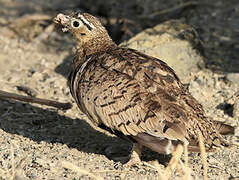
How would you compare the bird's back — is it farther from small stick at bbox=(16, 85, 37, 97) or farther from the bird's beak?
small stick at bbox=(16, 85, 37, 97)

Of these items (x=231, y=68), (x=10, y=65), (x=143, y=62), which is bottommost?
(x=10, y=65)

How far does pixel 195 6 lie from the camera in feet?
35.7

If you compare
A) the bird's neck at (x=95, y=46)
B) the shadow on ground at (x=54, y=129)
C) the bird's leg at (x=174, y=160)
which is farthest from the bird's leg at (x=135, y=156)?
the bird's neck at (x=95, y=46)

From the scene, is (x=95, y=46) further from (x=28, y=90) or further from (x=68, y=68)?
(x=68, y=68)

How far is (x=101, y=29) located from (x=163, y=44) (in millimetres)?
2091

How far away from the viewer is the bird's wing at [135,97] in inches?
199

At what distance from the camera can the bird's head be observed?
6.12m

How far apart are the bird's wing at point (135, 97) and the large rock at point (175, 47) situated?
2.33 meters

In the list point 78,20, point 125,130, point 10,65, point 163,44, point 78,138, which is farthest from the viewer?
point 10,65

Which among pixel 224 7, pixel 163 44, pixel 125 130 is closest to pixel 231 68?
pixel 163 44

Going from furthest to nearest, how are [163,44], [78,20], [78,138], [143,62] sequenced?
[163,44], [78,138], [78,20], [143,62]

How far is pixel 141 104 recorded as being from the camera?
5.13 metres

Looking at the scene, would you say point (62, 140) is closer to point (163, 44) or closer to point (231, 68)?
point (163, 44)

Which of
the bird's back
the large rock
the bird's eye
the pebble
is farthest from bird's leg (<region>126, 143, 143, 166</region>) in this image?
the pebble
